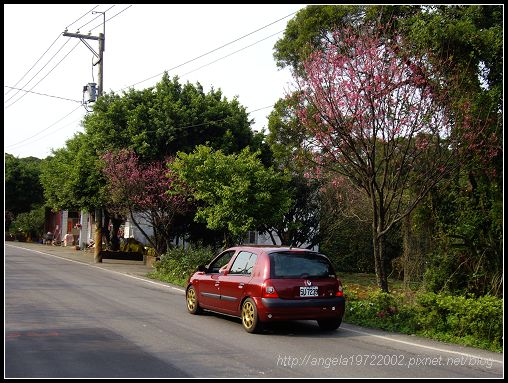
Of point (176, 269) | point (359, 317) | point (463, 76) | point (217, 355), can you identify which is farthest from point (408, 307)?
point (176, 269)

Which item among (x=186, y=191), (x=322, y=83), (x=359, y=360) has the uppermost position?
(x=322, y=83)

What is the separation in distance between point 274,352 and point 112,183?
17414 millimetres

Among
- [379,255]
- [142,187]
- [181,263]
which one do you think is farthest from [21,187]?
[379,255]

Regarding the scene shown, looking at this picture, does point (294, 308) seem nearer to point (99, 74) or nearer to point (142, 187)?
point (142, 187)

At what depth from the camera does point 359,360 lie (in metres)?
8.48

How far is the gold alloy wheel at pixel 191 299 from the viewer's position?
12930 millimetres

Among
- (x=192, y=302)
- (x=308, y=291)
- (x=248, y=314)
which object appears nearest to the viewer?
(x=308, y=291)

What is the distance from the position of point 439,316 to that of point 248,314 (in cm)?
343

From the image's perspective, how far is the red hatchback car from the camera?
10.4 meters

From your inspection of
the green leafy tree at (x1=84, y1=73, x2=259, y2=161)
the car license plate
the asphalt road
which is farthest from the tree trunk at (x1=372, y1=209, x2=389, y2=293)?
the green leafy tree at (x1=84, y1=73, x2=259, y2=161)

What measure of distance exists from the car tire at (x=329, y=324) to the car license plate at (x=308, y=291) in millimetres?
630

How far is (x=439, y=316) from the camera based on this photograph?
36.0 ft

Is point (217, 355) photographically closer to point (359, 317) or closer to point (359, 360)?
point (359, 360)

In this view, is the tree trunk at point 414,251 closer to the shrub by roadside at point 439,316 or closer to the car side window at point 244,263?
the shrub by roadside at point 439,316
